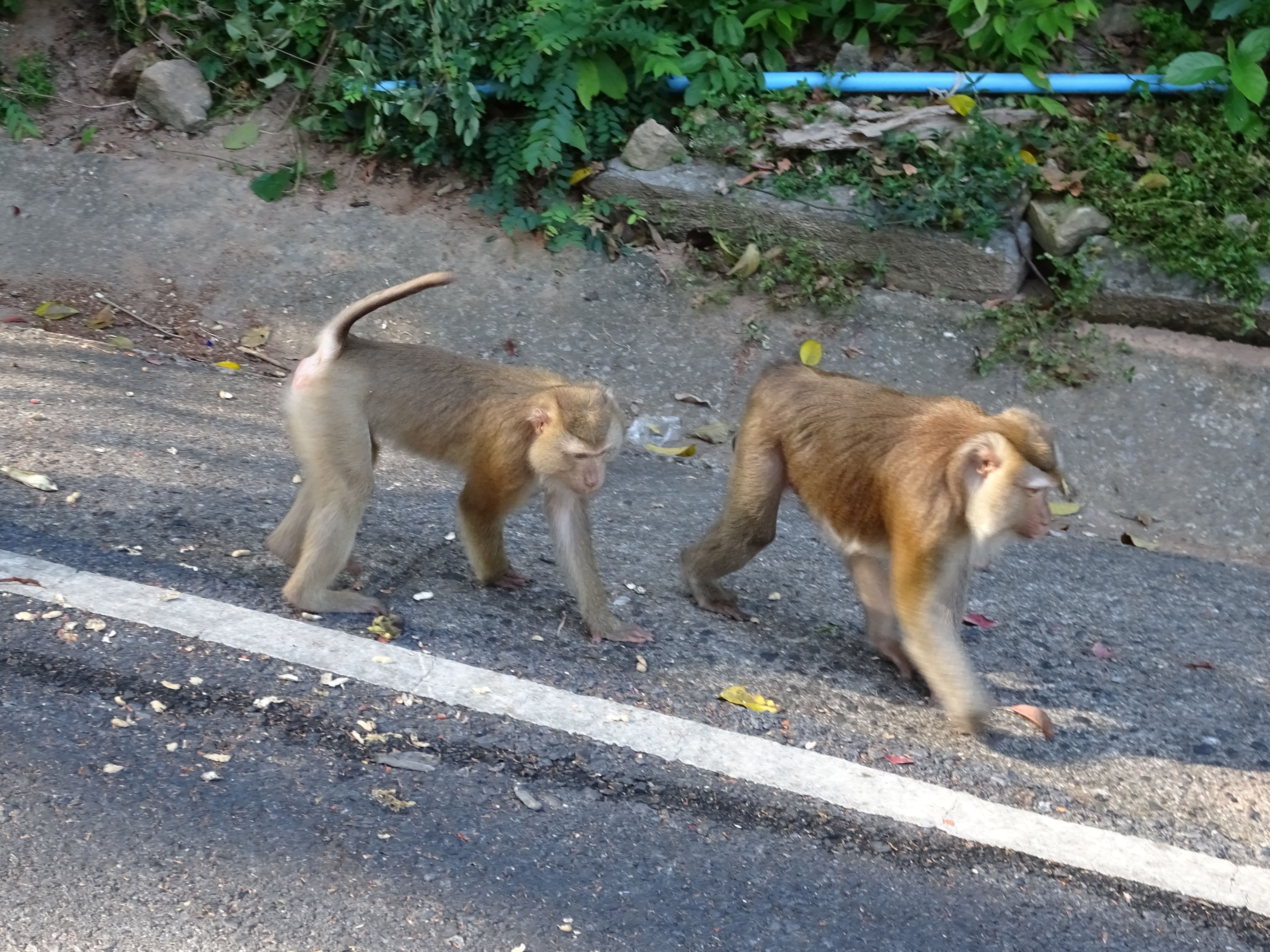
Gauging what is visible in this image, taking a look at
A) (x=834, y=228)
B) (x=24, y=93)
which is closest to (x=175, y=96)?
(x=24, y=93)

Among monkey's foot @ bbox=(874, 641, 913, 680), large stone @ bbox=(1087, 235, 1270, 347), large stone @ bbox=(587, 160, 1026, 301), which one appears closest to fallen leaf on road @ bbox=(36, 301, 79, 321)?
large stone @ bbox=(587, 160, 1026, 301)

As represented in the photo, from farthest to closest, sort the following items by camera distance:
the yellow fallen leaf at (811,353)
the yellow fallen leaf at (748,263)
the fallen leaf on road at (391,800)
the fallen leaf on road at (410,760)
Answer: the yellow fallen leaf at (748,263)
the yellow fallen leaf at (811,353)
the fallen leaf on road at (410,760)
the fallen leaf on road at (391,800)

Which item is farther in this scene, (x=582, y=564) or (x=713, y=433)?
(x=713, y=433)

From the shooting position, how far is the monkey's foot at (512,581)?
422cm

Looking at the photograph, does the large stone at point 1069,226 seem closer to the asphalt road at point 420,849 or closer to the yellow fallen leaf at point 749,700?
the yellow fallen leaf at point 749,700

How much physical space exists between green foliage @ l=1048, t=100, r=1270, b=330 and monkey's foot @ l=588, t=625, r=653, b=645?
421 centimetres

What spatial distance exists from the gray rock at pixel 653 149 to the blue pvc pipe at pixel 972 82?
0.35 m

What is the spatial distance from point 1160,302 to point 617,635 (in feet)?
13.6

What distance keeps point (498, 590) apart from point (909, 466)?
1505mm

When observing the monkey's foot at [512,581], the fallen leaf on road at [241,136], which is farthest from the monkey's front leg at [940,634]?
the fallen leaf on road at [241,136]

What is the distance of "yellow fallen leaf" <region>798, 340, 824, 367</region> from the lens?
6.60 meters

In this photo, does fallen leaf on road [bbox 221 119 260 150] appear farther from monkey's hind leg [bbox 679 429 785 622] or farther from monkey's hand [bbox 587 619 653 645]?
monkey's hand [bbox 587 619 653 645]

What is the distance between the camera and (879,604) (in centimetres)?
404

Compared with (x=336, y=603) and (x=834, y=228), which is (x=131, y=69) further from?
(x=336, y=603)
